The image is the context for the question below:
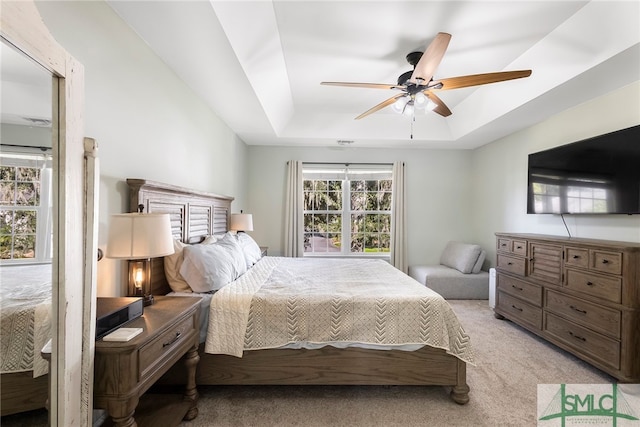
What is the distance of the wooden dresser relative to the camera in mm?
2064

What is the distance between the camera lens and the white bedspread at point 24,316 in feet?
2.90

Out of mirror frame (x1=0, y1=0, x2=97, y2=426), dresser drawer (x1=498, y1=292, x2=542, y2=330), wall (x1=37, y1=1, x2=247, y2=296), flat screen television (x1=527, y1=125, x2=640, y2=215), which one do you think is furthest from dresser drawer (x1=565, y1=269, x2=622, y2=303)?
wall (x1=37, y1=1, x2=247, y2=296)

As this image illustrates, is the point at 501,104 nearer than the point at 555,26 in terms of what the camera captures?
No

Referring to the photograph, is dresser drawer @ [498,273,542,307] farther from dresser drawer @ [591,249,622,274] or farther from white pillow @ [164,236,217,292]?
white pillow @ [164,236,217,292]

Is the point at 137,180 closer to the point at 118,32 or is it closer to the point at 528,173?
the point at 118,32

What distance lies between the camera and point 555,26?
2275 millimetres

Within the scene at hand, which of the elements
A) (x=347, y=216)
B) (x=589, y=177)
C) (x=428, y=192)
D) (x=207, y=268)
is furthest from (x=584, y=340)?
(x=347, y=216)

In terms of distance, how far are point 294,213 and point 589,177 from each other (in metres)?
3.69

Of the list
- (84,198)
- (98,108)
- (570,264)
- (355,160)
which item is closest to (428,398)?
(570,264)

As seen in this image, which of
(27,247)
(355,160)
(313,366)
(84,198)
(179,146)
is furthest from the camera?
(355,160)

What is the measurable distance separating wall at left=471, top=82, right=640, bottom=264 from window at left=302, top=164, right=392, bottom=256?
1.53 m

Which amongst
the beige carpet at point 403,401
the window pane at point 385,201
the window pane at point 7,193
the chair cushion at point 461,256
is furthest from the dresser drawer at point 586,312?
the window pane at point 7,193

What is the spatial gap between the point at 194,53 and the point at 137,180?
102cm

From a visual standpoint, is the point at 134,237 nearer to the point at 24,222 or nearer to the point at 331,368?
the point at 24,222
